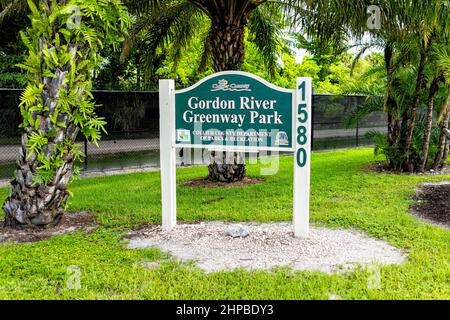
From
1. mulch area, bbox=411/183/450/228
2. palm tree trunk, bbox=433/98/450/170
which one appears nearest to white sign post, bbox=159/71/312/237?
mulch area, bbox=411/183/450/228

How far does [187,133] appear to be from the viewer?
227 inches

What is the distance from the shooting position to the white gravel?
455 cm

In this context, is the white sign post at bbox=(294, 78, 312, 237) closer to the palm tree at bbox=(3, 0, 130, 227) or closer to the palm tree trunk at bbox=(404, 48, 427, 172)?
the palm tree at bbox=(3, 0, 130, 227)

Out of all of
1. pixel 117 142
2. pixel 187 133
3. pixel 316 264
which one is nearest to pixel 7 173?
pixel 117 142

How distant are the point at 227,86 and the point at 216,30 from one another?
4004 mm

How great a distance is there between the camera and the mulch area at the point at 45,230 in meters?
5.48

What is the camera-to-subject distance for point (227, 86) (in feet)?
18.4

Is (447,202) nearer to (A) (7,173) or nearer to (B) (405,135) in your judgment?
(B) (405,135)

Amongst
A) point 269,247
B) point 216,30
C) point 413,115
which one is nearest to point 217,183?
point 216,30

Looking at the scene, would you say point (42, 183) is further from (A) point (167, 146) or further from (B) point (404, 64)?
(B) point (404, 64)

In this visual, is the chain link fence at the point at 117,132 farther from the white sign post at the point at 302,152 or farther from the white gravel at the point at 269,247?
the white sign post at the point at 302,152

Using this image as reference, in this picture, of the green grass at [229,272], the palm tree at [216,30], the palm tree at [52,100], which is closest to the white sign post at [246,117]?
the green grass at [229,272]

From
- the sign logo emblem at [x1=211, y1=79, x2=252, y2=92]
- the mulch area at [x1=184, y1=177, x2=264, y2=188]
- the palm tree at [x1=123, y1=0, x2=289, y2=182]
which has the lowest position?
the mulch area at [x1=184, y1=177, x2=264, y2=188]

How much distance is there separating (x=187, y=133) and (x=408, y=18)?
4080mm
